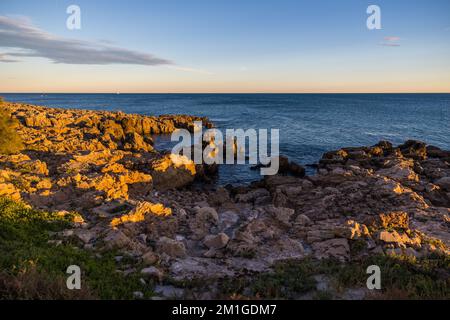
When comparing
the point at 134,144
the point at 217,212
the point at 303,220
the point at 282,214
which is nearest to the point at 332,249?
the point at 303,220

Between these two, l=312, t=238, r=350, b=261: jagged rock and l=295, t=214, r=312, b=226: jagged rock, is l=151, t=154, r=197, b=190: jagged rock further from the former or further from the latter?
l=312, t=238, r=350, b=261: jagged rock

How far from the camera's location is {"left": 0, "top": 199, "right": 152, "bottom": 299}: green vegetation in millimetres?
7207

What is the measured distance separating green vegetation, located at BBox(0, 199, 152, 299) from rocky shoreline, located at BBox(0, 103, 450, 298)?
622mm

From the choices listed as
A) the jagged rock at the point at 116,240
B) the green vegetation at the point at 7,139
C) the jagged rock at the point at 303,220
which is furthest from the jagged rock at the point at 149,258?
the green vegetation at the point at 7,139

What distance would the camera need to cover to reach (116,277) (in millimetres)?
9250

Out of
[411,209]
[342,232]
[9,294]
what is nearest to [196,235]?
[342,232]

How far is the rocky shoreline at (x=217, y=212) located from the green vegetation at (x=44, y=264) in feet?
2.04

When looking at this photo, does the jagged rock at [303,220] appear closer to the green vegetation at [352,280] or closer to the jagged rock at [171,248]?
the green vegetation at [352,280]

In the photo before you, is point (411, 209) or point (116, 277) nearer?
point (116, 277)

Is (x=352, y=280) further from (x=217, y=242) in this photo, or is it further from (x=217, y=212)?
(x=217, y=212)

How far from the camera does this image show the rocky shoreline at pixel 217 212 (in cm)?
1165
